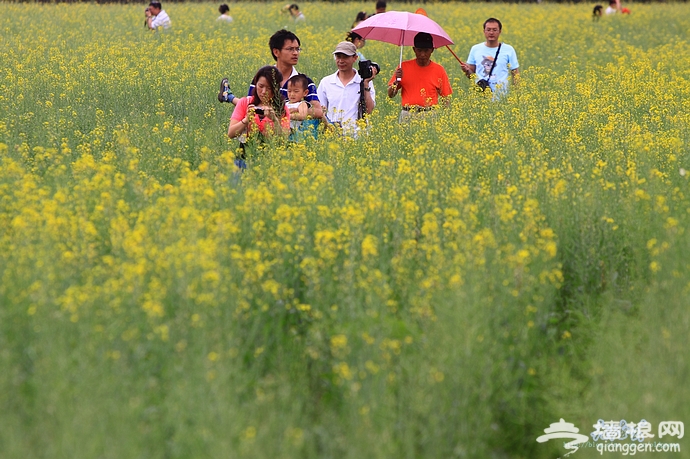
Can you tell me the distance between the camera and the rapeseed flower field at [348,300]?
3.83 m

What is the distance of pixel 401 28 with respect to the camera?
9766 mm

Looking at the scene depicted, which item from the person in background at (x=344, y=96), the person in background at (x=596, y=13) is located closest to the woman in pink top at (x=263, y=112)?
the person in background at (x=344, y=96)

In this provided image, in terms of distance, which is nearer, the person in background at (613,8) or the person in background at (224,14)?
the person in background at (224,14)

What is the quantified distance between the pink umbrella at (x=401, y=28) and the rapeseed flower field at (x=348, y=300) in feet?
7.20

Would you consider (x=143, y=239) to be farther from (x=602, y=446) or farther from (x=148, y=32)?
(x=148, y=32)

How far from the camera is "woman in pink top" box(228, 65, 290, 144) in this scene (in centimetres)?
754

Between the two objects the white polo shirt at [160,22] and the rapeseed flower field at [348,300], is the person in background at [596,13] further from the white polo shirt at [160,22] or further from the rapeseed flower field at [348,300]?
the rapeseed flower field at [348,300]

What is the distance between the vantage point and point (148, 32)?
17.1m
